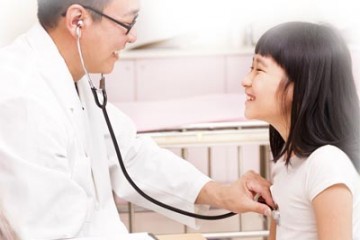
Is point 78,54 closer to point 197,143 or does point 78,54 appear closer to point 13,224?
point 13,224

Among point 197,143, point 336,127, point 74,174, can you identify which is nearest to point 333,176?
point 336,127

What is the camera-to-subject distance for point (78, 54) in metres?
1.45

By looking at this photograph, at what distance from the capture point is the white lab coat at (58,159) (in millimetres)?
1222

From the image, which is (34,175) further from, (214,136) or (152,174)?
(214,136)

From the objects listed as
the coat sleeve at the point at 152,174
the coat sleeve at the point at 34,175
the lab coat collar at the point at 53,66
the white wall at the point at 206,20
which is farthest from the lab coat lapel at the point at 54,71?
the white wall at the point at 206,20

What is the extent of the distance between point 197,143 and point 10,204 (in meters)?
0.86

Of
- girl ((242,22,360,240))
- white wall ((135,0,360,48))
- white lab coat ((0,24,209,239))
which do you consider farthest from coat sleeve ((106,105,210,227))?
white wall ((135,0,360,48))

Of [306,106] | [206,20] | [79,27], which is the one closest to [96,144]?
[79,27]

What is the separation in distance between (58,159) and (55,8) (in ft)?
1.20

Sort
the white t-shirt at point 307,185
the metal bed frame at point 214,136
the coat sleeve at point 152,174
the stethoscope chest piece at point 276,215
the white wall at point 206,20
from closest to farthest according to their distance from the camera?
the white t-shirt at point 307,185 < the stethoscope chest piece at point 276,215 < the coat sleeve at point 152,174 < the metal bed frame at point 214,136 < the white wall at point 206,20

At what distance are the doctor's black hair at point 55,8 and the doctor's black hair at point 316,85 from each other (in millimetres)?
388

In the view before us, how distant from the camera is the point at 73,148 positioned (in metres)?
1.35

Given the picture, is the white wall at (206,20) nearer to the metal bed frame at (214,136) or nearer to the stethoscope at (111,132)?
the metal bed frame at (214,136)

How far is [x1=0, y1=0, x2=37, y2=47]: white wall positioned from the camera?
1.70 m
